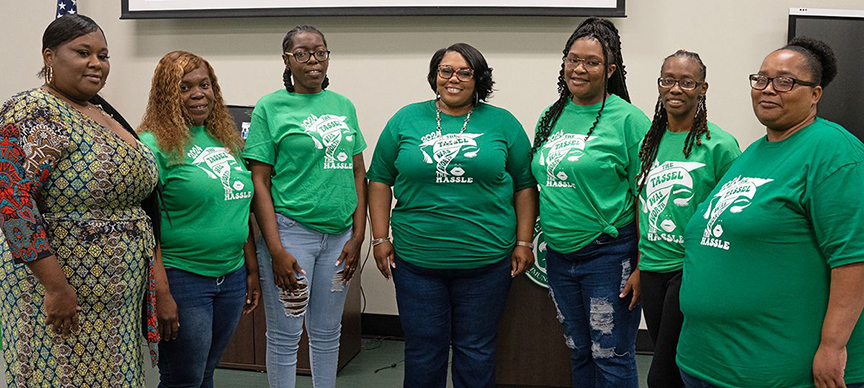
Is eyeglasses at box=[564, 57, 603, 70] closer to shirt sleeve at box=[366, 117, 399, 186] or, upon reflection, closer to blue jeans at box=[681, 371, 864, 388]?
shirt sleeve at box=[366, 117, 399, 186]

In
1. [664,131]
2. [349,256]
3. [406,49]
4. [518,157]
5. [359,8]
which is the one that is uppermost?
[359,8]

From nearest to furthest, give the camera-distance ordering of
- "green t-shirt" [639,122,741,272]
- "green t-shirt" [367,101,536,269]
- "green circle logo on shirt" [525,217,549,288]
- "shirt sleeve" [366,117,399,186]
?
1. "green t-shirt" [639,122,741,272]
2. "green t-shirt" [367,101,536,269]
3. "shirt sleeve" [366,117,399,186]
4. "green circle logo on shirt" [525,217,549,288]

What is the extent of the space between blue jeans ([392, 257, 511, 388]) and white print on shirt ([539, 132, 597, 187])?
380 mm

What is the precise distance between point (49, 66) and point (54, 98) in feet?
0.33

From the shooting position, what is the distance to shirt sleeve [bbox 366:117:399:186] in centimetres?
260

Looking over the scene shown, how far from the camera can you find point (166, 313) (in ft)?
6.82

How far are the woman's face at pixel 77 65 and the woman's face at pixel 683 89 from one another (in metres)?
1.56

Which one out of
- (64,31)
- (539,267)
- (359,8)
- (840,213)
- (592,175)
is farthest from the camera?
(359,8)

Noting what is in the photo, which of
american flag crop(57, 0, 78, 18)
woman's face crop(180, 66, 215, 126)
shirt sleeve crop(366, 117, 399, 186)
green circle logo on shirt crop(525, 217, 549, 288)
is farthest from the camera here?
american flag crop(57, 0, 78, 18)

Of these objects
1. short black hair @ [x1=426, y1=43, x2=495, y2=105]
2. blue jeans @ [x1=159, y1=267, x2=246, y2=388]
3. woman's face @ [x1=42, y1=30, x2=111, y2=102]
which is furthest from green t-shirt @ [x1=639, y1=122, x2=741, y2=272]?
woman's face @ [x1=42, y1=30, x2=111, y2=102]

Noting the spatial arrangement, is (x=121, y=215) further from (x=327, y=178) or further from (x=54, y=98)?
(x=327, y=178)

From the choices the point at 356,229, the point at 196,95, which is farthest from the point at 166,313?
the point at 356,229

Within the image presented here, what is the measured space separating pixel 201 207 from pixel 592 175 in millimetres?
1209

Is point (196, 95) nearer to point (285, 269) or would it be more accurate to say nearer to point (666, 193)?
point (285, 269)
